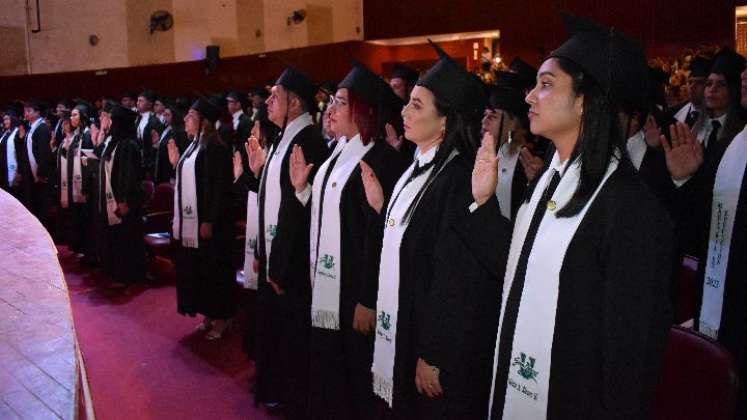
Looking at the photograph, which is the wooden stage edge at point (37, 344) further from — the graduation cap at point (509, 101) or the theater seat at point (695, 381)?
the graduation cap at point (509, 101)

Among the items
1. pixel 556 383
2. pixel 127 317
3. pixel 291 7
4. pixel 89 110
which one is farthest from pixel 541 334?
pixel 291 7

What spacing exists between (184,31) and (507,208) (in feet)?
37.8

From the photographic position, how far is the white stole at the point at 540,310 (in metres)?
1.96

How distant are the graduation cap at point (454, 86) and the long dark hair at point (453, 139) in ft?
0.07

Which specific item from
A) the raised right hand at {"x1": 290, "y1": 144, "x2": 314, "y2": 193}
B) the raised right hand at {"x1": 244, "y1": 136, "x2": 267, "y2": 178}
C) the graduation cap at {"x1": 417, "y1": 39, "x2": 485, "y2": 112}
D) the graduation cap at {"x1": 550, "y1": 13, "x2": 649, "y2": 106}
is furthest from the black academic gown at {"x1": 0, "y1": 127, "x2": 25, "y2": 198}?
the graduation cap at {"x1": 550, "y1": 13, "x2": 649, "y2": 106}

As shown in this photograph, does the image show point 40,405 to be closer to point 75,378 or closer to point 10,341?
point 75,378

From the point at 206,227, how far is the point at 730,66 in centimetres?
406

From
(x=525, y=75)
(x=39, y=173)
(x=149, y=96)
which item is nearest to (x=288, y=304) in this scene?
(x=525, y=75)

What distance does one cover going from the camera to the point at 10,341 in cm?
141

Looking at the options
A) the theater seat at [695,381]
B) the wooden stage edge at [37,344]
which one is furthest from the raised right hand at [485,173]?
the wooden stage edge at [37,344]

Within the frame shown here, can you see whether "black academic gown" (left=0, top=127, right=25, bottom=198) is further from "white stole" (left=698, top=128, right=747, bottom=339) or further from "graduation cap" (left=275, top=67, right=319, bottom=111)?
"white stole" (left=698, top=128, right=747, bottom=339)

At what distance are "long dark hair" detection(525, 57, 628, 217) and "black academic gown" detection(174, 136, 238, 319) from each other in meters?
3.88

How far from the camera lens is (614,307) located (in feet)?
5.97

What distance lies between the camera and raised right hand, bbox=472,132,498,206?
2286 mm
